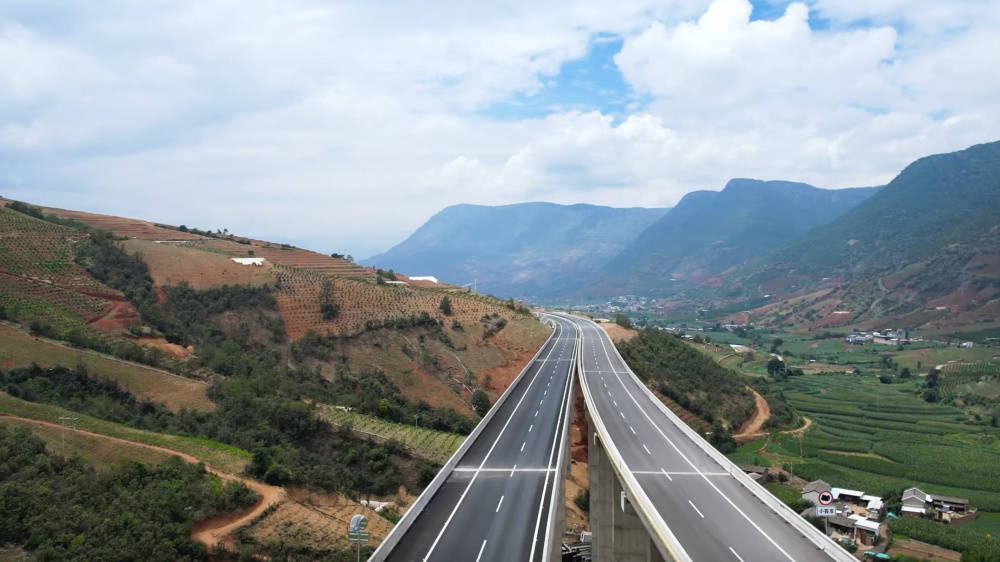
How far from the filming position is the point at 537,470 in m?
27.2

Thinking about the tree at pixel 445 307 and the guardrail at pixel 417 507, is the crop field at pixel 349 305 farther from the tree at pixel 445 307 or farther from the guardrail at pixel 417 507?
the guardrail at pixel 417 507

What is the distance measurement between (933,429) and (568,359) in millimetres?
42156

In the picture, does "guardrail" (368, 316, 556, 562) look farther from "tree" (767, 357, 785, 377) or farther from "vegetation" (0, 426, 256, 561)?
"tree" (767, 357, 785, 377)

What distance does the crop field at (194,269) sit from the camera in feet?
186

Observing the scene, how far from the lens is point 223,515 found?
22828 millimetres

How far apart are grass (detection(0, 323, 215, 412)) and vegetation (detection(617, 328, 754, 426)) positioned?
40.4 m

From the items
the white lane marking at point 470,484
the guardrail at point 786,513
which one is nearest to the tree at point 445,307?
the white lane marking at point 470,484

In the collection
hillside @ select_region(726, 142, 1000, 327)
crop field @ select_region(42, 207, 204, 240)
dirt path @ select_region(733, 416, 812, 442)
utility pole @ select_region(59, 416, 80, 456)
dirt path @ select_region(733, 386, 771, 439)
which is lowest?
dirt path @ select_region(733, 416, 812, 442)

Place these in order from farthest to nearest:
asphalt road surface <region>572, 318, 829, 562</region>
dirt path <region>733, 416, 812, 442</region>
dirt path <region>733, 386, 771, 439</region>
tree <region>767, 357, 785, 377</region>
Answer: tree <region>767, 357, 785, 377</region>, dirt path <region>733, 386, 771, 439</region>, dirt path <region>733, 416, 812, 442</region>, asphalt road surface <region>572, 318, 829, 562</region>

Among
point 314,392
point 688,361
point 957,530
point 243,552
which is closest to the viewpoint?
point 243,552

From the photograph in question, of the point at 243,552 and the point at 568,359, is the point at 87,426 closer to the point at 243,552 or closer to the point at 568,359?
the point at 243,552

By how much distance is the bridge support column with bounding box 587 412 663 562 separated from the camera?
87.7 feet

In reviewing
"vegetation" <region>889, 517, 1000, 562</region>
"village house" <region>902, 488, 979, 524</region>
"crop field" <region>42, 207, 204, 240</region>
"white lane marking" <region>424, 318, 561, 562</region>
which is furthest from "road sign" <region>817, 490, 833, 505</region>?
"crop field" <region>42, 207, 204, 240</region>

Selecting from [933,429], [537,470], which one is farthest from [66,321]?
[933,429]
